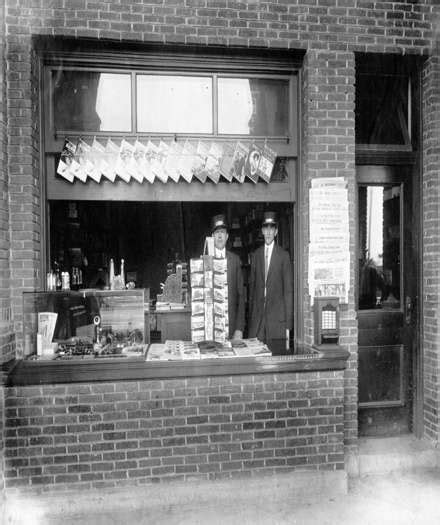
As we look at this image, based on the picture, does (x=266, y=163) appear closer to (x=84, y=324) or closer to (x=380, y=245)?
(x=380, y=245)

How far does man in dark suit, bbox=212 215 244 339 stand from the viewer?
550cm

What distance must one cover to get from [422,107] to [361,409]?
335cm

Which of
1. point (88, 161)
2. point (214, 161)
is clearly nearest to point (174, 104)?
point (214, 161)

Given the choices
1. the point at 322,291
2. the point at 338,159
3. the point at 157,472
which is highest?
the point at 338,159

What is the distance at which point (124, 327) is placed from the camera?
448 centimetres

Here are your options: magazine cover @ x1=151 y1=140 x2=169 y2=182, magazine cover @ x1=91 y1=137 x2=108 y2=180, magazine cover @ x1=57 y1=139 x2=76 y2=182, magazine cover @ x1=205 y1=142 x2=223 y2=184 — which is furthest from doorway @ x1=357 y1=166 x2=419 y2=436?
magazine cover @ x1=57 y1=139 x2=76 y2=182

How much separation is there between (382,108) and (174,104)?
7.61ft

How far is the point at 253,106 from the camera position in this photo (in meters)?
4.89

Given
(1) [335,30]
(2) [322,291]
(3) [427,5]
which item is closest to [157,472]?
(2) [322,291]

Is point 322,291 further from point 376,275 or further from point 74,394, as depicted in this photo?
point 74,394

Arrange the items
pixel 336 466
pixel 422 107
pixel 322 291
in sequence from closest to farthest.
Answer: pixel 336 466 → pixel 322 291 → pixel 422 107

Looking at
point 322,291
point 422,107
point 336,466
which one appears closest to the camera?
point 336,466

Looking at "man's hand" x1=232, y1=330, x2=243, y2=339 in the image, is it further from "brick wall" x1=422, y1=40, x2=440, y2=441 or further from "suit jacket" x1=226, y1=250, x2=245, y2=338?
"brick wall" x1=422, y1=40, x2=440, y2=441

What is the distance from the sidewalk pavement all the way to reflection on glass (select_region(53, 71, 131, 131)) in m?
3.52
